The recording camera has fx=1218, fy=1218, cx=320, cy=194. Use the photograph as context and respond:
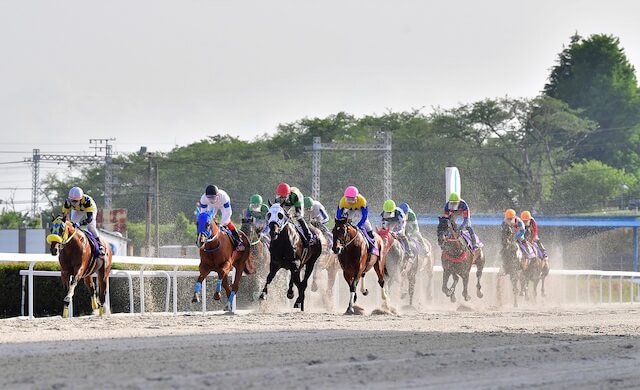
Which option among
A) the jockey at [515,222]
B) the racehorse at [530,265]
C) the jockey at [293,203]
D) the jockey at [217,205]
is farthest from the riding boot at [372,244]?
the racehorse at [530,265]

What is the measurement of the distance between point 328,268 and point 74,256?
6.34 metres

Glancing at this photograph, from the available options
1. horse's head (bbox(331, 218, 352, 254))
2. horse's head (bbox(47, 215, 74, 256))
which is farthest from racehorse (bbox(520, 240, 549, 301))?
horse's head (bbox(47, 215, 74, 256))

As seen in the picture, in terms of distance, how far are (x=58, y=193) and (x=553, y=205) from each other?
106 feet

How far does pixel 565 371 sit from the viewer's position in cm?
933

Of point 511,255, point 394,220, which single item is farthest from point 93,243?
point 511,255

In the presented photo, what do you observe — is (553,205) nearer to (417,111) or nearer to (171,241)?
(417,111)

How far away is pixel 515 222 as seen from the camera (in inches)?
1007

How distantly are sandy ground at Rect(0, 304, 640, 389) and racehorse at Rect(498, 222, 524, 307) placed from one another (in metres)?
10.7

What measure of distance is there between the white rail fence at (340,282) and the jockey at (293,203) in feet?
6.79

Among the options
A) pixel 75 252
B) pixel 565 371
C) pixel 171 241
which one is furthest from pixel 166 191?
pixel 565 371

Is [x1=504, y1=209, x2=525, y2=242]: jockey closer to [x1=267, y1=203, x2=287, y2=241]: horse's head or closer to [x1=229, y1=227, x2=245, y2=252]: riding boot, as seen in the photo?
[x1=229, y1=227, x2=245, y2=252]: riding boot

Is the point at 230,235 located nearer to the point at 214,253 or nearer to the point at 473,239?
the point at 214,253

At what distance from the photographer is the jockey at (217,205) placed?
17.0m

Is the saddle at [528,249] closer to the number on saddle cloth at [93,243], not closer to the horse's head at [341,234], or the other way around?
the horse's head at [341,234]
